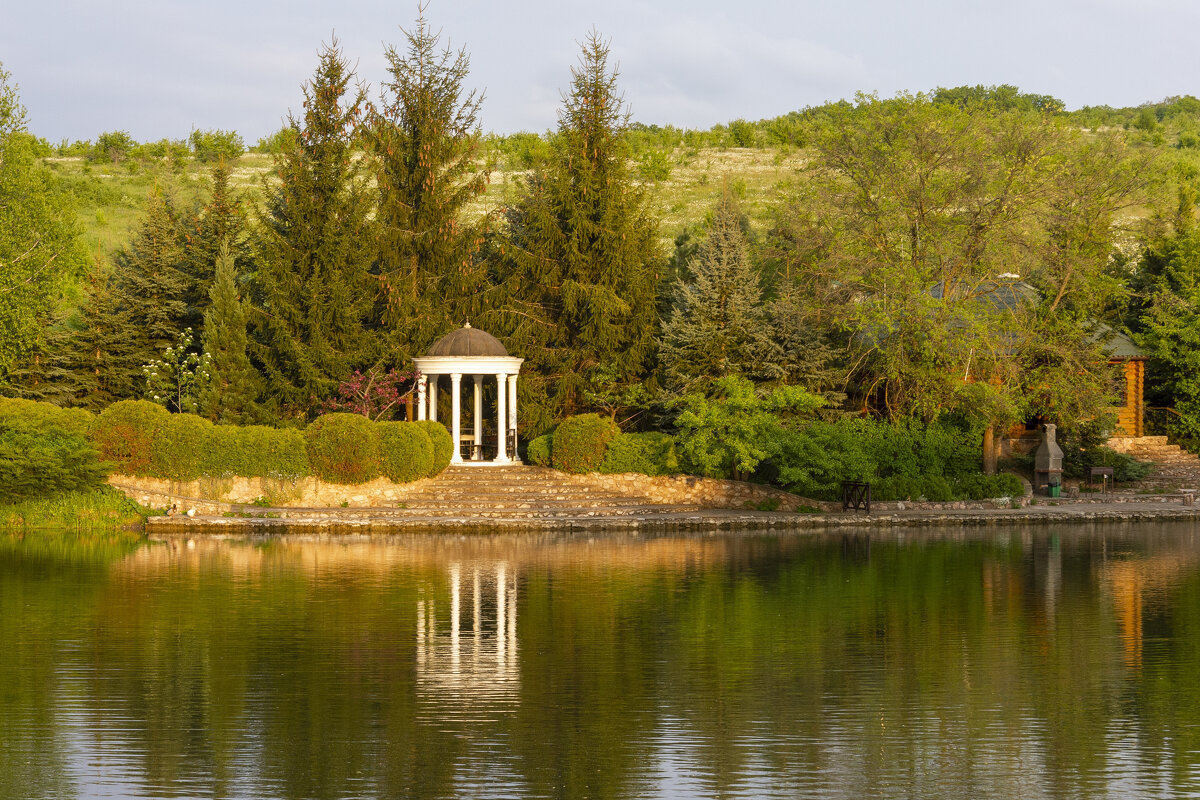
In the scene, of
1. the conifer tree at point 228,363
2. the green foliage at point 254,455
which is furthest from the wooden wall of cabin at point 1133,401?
the conifer tree at point 228,363

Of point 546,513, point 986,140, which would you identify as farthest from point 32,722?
point 986,140

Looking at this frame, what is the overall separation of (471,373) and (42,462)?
12.4 m

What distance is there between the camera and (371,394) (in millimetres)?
39094

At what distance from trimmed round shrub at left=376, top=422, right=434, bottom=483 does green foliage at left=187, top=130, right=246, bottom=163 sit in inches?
2648

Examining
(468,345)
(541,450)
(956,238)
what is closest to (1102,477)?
(956,238)

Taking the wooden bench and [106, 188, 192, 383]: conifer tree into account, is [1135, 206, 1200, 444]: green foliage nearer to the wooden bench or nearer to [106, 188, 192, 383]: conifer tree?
the wooden bench

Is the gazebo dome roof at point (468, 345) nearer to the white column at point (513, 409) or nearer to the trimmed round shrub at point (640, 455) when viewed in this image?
the white column at point (513, 409)

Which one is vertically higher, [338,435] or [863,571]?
[338,435]

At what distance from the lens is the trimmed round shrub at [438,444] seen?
34.7 metres

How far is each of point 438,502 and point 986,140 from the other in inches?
698

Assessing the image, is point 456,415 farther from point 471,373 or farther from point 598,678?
point 598,678

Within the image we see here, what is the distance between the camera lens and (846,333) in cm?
3906

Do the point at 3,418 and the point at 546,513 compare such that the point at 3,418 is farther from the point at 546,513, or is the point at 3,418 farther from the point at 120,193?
the point at 120,193

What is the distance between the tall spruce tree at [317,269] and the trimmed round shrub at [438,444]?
4796 mm
